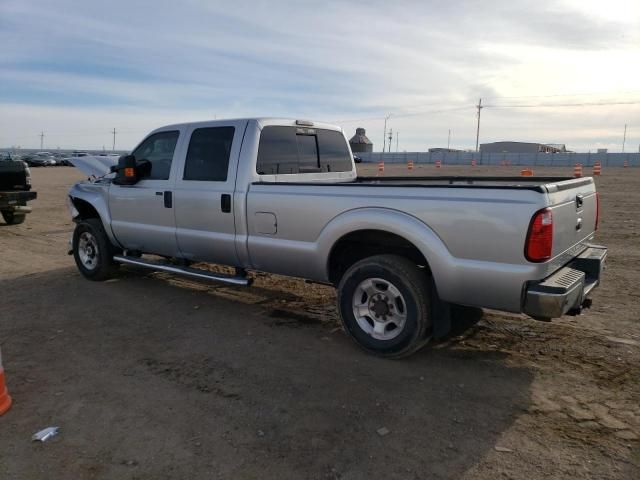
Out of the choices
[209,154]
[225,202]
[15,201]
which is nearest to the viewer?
[225,202]

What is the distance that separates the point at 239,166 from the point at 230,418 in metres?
2.63

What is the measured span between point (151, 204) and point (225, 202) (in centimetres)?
134

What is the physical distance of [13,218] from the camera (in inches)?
477

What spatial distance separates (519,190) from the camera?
3482mm

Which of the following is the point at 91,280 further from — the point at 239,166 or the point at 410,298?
the point at 410,298

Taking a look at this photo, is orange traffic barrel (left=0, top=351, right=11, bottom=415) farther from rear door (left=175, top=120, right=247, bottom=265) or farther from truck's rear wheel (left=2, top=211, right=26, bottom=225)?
truck's rear wheel (left=2, top=211, right=26, bottom=225)

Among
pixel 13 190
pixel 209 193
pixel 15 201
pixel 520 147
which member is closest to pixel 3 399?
pixel 209 193

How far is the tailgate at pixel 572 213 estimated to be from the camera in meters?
3.61

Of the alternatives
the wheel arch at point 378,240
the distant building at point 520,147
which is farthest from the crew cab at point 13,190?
the distant building at point 520,147

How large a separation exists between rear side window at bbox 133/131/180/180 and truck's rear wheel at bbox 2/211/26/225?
746cm

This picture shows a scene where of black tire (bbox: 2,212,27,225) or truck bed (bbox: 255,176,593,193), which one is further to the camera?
black tire (bbox: 2,212,27,225)

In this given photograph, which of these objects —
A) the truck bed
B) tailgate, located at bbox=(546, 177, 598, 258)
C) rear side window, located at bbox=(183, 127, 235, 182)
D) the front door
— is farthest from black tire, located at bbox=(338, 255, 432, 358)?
the front door

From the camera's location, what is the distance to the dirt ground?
2.92 m

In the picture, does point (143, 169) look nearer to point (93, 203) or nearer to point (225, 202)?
point (93, 203)
